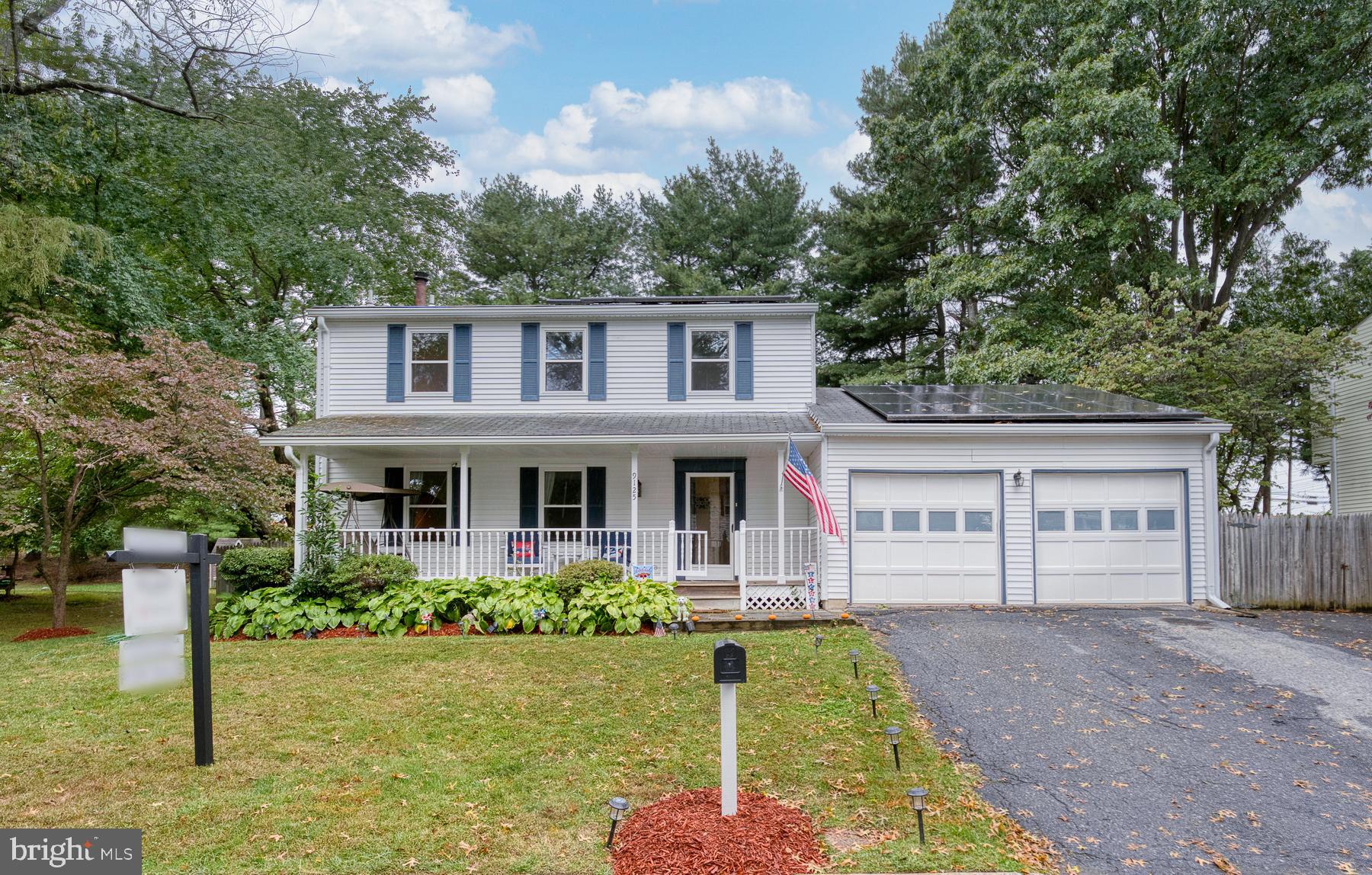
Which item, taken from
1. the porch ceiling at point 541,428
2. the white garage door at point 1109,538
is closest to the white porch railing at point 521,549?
the porch ceiling at point 541,428

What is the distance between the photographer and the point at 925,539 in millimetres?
10398

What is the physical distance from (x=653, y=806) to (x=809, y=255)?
2279cm

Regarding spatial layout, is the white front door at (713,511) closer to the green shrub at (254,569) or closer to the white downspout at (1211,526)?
the green shrub at (254,569)

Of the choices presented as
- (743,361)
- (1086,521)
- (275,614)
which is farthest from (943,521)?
(275,614)

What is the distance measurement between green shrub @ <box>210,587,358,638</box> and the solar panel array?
8.78 meters

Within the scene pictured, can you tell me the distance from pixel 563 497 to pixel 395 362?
416 cm

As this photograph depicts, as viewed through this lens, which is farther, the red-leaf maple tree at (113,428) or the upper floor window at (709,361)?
the upper floor window at (709,361)

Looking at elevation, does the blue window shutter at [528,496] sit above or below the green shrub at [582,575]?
above

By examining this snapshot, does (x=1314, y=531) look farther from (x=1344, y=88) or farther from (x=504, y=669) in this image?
(x=504, y=669)

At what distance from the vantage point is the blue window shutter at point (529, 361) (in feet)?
42.3

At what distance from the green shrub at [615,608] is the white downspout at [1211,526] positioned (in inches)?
319

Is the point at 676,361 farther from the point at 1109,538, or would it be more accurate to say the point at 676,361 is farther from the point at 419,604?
the point at 1109,538

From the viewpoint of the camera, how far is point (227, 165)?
15.6 m

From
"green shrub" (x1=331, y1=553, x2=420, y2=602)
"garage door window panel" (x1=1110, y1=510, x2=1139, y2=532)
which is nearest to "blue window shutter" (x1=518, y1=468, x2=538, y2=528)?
"green shrub" (x1=331, y1=553, x2=420, y2=602)
